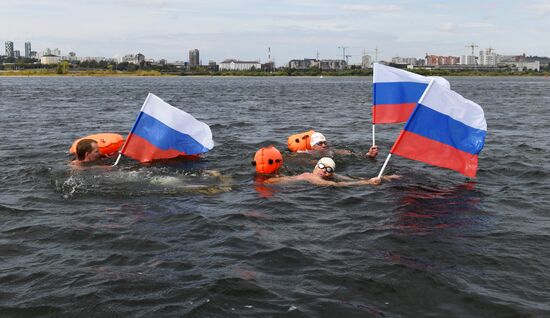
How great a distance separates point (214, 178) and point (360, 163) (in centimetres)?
505

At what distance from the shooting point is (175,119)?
1507 centimetres

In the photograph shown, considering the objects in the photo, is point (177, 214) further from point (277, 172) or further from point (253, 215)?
point (277, 172)

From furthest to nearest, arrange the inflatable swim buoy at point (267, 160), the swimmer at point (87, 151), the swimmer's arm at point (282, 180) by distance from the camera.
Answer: the swimmer at point (87, 151) < the inflatable swim buoy at point (267, 160) < the swimmer's arm at point (282, 180)

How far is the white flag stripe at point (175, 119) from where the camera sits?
48.0 feet

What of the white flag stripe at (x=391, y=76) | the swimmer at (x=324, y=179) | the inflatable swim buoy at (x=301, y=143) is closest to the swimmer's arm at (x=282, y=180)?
the swimmer at (x=324, y=179)

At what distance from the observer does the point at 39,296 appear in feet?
22.8

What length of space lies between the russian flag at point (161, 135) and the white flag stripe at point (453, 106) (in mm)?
6893

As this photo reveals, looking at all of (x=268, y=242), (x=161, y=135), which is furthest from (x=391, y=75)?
(x=268, y=242)

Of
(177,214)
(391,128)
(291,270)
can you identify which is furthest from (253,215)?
(391,128)

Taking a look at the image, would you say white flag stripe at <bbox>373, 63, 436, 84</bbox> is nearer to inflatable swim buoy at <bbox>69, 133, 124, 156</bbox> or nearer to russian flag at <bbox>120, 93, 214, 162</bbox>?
russian flag at <bbox>120, 93, 214, 162</bbox>

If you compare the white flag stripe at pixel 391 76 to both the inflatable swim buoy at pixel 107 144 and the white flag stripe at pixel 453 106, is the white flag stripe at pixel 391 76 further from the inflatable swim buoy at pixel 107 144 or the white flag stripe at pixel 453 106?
the inflatable swim buoy at pixel 107 144

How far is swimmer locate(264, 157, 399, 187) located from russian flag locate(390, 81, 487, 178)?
1365 mm

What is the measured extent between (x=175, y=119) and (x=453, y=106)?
7.59 m

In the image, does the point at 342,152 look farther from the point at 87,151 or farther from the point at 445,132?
the point at 87,151
